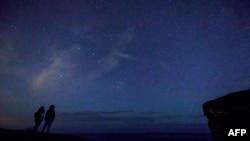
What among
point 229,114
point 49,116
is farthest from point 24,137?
point 229,114

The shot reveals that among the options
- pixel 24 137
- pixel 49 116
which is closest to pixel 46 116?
pixel 49 116

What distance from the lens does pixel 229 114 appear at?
497 inches

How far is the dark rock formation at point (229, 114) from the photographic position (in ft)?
39.4

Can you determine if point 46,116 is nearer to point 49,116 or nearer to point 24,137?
point 49,116

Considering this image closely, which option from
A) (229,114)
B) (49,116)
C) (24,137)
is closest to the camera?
(229,114)

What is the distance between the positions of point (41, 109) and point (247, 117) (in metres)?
14.4

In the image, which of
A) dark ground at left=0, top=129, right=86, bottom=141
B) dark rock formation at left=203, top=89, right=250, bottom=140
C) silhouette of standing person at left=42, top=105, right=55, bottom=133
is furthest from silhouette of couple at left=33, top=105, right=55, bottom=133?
dark rock formation at left=203, top=89, right=250, bottom=140

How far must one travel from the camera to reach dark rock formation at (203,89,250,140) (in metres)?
12.0

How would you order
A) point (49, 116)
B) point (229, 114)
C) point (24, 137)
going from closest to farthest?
point (229, 114)
point (24, 137)
point (49, 116)

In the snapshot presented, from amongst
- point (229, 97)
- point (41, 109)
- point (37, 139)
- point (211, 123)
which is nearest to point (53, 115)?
point (41, 109)

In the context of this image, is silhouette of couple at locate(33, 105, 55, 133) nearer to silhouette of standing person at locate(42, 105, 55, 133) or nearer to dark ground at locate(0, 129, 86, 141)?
silhouette of standing person at locate(42, 105, 55, 133)

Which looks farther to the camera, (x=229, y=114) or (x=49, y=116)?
(x=49, y=116)

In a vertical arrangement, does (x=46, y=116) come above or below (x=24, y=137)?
above

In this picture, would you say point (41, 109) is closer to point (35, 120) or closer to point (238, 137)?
point (35, 120)
